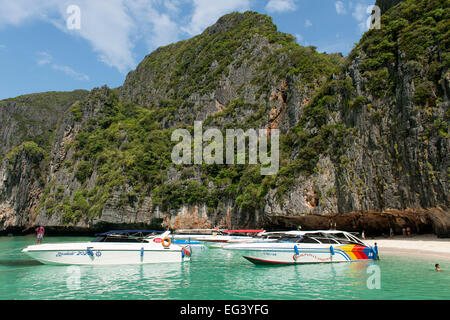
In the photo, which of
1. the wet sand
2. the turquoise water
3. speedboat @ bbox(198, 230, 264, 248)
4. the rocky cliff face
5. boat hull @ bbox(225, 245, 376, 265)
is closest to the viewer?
the turquoise water

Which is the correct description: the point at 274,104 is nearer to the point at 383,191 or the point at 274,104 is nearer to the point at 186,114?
the point at 186,114

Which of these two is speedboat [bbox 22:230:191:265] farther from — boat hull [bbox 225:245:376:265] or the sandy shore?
the sandy shore

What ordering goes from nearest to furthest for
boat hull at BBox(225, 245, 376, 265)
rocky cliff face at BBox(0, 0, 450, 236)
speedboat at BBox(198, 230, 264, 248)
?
boat hull at BBox(225, 245, 376, 265) < rocky cliff face at BBox(0, 0, 450, 236) < speedboat at BBox(198, 230, 264, 248)

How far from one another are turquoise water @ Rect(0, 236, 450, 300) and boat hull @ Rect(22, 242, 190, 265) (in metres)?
0.47

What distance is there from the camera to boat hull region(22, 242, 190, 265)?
16484 millimetres

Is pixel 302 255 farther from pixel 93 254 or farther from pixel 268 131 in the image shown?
pixel 268 131

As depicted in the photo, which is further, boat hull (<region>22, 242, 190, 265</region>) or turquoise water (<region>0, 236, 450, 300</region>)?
boat hull (<region>22, 242, 190, 265</region>)

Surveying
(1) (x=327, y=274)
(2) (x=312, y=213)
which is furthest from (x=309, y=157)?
(1) (x=327, y=274)

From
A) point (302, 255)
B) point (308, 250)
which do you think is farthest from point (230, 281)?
point (308, 250)

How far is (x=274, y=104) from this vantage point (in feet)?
173

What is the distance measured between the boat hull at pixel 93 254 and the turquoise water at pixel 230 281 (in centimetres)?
47

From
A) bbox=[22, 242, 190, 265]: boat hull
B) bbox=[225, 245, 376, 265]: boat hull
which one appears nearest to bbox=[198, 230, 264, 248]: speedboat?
bbox=[22, 242, 190, 265]: boat hull

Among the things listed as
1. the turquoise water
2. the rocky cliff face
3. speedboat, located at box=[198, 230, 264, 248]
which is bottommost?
speedboat, located at box=[198, 230, 264, 248]
